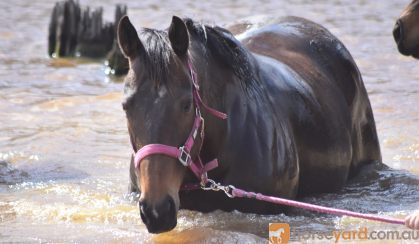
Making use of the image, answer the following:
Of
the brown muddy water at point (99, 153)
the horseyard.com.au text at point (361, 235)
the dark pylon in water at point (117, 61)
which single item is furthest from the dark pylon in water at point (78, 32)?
the horseyard.com.au text at point (361, 235)

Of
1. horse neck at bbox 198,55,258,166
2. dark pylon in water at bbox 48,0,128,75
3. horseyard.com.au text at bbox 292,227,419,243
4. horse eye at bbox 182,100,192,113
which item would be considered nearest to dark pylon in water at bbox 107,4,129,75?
dark pylon in water at bbox 48,0,128,75

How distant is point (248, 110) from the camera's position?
5648mm

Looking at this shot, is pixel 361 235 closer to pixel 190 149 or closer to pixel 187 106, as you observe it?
pixel 190 149

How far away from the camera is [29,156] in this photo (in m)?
7.94

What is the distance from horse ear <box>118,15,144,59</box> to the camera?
492cm

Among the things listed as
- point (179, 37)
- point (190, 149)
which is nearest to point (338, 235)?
point (190, 149)

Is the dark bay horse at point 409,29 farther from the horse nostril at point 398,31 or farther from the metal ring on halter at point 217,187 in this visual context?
the metal ring on halter at point 217,187

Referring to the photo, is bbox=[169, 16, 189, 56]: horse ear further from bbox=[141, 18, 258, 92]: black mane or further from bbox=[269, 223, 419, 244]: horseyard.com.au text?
bbox=[269, 223, 419, 244]: horseyard.com.au text

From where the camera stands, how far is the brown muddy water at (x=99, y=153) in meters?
5.51

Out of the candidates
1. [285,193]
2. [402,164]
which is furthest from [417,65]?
[285,193]

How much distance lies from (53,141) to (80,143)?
0.24 m

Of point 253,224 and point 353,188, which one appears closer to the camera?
point 253,224

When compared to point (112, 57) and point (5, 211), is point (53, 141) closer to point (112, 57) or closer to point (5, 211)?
point (5, 211)

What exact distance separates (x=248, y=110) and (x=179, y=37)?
2.78 feet
